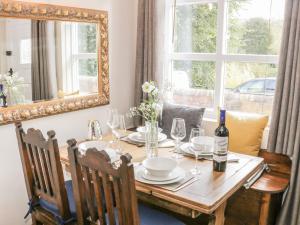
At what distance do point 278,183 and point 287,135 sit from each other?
372mm

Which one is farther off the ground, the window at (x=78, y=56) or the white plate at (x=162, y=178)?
the window at (x=78, y=56)

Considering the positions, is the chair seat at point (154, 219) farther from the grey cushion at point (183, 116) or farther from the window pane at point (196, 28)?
the window pane at point (196, 28)

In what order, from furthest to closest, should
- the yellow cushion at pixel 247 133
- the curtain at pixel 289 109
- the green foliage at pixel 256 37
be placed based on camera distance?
the green foliage at pixel 256 37 → the yellow cushion at pixel 247 133 → the curtain at pixel 289 109

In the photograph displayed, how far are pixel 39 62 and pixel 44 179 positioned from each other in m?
1.01

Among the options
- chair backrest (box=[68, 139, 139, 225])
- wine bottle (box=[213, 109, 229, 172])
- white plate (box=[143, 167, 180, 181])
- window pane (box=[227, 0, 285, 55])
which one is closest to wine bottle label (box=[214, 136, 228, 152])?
wine bottle (box=[213, 109, 229, 172])

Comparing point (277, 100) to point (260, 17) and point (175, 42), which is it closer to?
point (260, 17)

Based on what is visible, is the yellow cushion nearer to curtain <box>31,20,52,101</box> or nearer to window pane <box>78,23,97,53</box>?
window pane <box>78,23,97,53</box>

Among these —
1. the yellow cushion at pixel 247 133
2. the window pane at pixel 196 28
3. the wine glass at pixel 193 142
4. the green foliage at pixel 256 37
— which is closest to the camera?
the wine glass at pixel 193 142

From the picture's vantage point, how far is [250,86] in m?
2.95

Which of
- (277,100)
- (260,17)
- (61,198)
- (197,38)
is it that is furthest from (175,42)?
(61,198)

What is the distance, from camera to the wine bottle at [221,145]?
5.95 feet

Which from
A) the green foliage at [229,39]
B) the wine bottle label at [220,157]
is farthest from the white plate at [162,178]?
the green foliage at [229,39]

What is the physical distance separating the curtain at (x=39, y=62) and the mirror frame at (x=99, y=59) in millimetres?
57

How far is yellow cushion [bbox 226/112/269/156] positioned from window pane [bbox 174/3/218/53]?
79 cm
